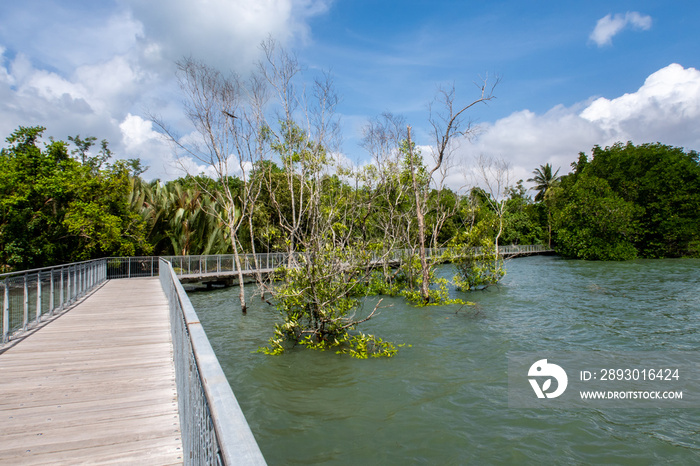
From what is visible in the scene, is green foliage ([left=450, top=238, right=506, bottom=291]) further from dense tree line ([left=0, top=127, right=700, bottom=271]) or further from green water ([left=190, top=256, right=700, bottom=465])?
green water ([left=190, top=256, right=700, bottom=465])

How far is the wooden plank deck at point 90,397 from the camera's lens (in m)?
3.37

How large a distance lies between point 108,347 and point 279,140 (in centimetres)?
1296

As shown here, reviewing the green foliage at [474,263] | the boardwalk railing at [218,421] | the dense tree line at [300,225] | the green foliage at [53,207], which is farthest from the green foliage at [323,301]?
the green foliage at [53,207]

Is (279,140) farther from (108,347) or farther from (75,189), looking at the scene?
(108,347)

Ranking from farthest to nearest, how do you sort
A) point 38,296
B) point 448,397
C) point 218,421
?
point 38,296 < point 448,397 < point 218,421

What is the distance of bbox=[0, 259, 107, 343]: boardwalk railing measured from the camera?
6609mm

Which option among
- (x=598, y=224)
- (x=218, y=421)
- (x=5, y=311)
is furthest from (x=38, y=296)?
(x=598, y=224)

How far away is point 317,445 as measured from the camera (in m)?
5.84

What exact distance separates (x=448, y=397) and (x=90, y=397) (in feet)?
18.8

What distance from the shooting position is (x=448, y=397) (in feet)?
24.3

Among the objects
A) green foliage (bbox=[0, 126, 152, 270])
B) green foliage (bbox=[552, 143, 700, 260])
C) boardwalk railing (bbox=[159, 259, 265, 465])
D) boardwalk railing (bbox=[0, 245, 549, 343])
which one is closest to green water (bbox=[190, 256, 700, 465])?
boardwalk railing (bbox=[0, 245, 549, 343])

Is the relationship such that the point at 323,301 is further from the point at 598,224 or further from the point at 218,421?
the point at 598,224

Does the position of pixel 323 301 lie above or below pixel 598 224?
below

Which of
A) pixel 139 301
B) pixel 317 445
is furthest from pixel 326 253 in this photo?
pixel 139 301
